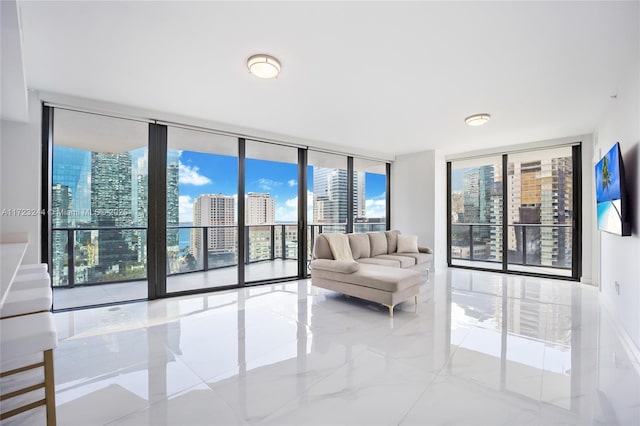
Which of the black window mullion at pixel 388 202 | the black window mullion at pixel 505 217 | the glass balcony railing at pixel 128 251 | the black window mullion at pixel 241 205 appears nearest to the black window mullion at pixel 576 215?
the black window mullion at pixel 505 217

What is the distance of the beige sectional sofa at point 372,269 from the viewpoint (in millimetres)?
3490

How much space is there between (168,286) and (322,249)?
2329 millimetres

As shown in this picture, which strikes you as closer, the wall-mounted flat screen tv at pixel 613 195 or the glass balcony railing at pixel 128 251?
the wall-mounted flat screen tv at pixel 613 195

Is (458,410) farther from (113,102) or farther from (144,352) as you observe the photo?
(113,102)

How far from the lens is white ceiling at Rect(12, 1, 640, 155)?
204 centimetres

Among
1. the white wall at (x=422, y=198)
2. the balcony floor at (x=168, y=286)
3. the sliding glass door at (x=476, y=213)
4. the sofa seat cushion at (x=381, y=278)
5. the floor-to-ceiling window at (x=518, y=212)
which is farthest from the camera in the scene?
the white wall at (x=422, y=198)

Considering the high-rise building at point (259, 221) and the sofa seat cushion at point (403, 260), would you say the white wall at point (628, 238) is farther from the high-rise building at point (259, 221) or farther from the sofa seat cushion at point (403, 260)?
the high-rise building at point (259, 221)

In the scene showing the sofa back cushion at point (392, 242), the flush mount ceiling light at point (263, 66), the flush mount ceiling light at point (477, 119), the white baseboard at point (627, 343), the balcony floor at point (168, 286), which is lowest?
the white baseboard at point (627, 343)

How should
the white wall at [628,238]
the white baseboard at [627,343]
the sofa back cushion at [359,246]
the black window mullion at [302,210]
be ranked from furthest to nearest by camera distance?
the black window mullion at [302,210]
the sofa back cushion at [359,246]
the white wall at [628,238]
the white baseboard at [627,343]

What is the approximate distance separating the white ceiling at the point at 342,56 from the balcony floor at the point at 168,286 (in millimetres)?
2531

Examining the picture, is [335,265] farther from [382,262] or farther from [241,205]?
[241,205]

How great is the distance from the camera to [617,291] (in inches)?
126

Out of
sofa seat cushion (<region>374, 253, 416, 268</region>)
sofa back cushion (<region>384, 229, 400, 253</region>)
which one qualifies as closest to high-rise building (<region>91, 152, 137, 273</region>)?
sofa seat cushion (<region>374, 253, 416, 268</region>)

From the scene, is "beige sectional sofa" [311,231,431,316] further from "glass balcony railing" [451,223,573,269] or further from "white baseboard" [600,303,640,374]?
"white baseboard" [600,303,640,374]
